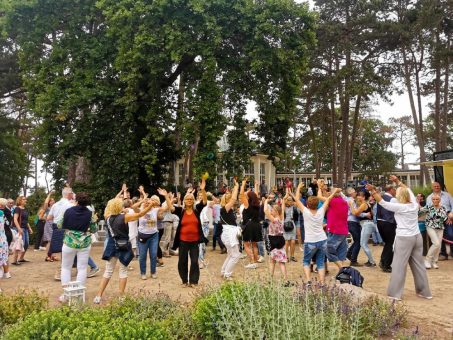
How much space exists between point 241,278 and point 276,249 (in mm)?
1231

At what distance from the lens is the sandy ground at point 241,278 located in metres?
5.61

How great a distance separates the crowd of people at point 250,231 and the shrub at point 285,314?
609 mm

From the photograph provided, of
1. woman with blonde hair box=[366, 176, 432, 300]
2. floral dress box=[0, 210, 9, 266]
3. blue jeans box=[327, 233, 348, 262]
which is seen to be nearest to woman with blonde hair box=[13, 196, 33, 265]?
floral dress box=[0, 210, 9, 266]

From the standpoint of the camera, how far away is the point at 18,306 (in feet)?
17.2

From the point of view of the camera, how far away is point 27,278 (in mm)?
9273

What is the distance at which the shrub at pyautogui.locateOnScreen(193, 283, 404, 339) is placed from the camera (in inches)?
155

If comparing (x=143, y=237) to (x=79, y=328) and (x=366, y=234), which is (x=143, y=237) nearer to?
(x=79, y=328)

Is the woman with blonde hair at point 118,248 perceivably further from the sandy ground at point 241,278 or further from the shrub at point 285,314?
the shrub at point 285,314

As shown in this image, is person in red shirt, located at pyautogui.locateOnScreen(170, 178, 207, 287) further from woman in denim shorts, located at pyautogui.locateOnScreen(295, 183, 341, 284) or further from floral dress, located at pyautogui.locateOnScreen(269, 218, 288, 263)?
woman in denim shorts, located at pyautogui.locateOnScreen(295, 183, 341, 284)

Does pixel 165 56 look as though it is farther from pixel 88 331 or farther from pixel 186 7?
pixel 88 331

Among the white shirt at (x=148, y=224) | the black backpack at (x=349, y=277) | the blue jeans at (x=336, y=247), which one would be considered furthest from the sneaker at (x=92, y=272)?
the black backpack at (x=349, y=277)

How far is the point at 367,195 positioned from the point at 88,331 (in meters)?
7.70

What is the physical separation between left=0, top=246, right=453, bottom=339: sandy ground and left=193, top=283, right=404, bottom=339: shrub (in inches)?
16.1

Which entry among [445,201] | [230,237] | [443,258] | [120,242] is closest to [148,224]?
[230,237]
